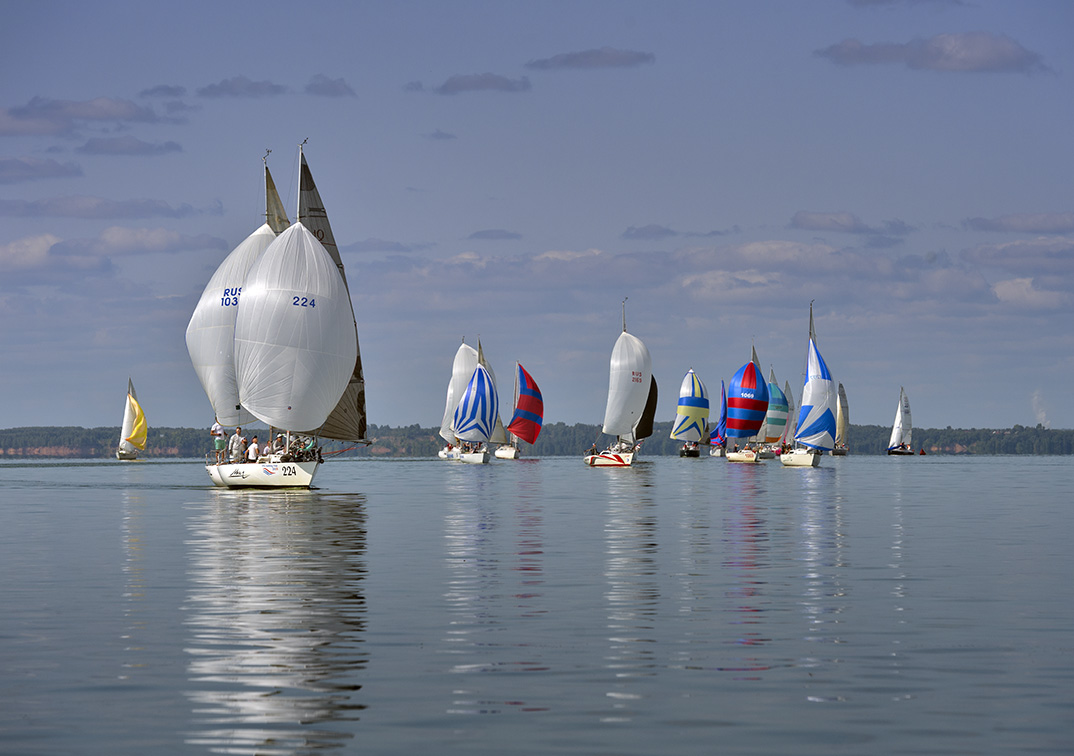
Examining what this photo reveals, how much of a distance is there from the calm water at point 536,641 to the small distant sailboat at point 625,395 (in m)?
84.3

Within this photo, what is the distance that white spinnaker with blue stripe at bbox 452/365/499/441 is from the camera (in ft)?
435

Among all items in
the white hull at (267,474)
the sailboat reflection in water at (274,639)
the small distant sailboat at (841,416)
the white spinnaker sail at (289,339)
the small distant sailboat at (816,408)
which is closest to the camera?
the sailboat reflection in water at (274,639)

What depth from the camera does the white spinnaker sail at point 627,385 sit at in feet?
404

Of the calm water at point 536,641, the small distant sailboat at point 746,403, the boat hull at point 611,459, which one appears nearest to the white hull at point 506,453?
the small distant sailboat at point 746,403

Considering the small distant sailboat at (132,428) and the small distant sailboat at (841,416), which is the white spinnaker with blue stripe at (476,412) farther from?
the small distant sailboat at (841,416)

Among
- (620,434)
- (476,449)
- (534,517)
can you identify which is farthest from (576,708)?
(476,449)

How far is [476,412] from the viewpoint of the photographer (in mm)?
132250

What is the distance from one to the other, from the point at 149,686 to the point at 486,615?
6.74 metres

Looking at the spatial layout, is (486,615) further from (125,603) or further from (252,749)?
(252,749)

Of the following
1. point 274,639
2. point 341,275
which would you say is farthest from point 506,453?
point 274,639

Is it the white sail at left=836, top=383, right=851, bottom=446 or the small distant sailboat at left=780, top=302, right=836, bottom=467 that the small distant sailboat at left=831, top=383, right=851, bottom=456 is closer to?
the white sail at left=836, top=383, right=851, bottom=446

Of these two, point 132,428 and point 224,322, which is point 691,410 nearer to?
point 132,428

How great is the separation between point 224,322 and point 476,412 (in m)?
64.1

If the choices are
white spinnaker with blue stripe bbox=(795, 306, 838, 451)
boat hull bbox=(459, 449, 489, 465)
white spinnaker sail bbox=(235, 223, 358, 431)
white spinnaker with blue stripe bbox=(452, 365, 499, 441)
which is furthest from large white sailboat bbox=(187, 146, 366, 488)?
boat hull bbox=(459, 449, 489, 465)
